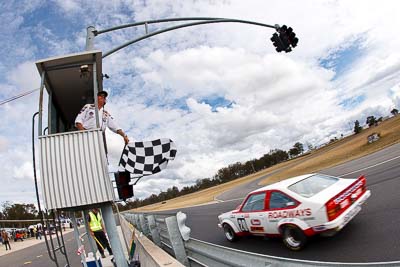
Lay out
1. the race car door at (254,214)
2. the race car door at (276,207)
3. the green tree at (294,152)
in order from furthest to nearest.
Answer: the green tree at (294,152) → the race car door at (254,214) → the race car door at (276,207)

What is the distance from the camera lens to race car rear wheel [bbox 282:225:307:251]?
6639 mm

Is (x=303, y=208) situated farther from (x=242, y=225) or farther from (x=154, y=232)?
(x=154, y=232)

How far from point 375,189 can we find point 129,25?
9.29m

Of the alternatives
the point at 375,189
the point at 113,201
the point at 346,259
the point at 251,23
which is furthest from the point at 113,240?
the point at 375,189

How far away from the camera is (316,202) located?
257 inches

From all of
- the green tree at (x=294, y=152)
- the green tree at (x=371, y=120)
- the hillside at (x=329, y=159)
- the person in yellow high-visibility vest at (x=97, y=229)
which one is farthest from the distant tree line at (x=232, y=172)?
the person in yellow high-visibility vest at (x=97, y=229)

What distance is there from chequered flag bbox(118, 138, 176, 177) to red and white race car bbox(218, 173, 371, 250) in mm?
3363

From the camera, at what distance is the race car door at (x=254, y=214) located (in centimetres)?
791

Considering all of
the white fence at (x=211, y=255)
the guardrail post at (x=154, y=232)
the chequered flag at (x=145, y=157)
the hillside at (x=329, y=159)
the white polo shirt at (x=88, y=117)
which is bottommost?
the white fence at (x=211, y=255)

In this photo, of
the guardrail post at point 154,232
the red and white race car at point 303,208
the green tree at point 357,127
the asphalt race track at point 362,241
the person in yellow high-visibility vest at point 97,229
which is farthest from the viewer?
the green tree at point 357,127

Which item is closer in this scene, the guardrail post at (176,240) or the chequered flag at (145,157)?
the chequered flag at (145,157)

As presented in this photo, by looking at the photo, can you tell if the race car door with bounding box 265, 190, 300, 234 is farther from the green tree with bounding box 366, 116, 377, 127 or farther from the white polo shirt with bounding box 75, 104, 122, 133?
the green tree with bounding box 366, 116, 377, 127

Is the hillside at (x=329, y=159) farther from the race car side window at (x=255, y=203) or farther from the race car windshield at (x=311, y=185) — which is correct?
the race car windshield at (x=311, y=185)

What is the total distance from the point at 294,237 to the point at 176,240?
274 cm
